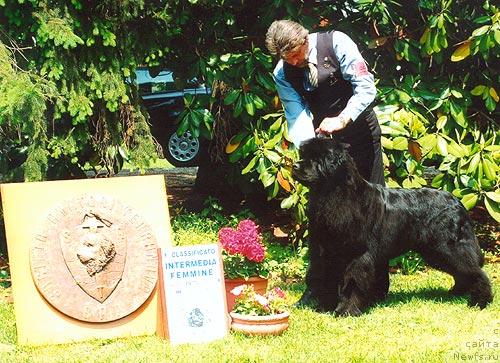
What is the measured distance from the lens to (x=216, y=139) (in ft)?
22.6

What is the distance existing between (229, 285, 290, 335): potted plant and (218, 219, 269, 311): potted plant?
0.59 feet

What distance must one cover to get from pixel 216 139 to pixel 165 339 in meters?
3.26

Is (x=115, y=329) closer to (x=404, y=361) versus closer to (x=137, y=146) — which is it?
(x=404, y=361)

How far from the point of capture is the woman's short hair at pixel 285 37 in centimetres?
432

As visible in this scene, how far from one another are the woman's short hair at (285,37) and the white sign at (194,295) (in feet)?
4.30

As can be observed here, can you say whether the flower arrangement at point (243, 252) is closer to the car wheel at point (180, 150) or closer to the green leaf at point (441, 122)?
the green leaf at point (441, 122)

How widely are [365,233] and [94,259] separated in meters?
1.68

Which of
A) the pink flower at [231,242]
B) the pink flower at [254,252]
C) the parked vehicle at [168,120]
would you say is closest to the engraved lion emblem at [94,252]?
the pink flower at [231,242]

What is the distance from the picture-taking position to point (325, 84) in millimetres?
4625

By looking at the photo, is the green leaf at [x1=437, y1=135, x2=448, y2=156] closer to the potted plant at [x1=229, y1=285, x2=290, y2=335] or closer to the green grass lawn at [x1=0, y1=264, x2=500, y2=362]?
the green grass lawn at [x1=0, y1=264, x2=500, y2=362]

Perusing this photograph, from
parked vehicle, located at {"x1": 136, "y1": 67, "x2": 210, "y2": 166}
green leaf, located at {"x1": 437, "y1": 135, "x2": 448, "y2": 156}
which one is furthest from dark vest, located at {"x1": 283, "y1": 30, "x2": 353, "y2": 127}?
parked vehicle, located at {"x1": 136, "y1": 67, "x2": 210, "y2": 166}

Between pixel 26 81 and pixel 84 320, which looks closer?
pixel 84 320

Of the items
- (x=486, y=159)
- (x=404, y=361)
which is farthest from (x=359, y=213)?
(x=486, y=159)

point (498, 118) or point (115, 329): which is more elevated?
point (498, 118)
